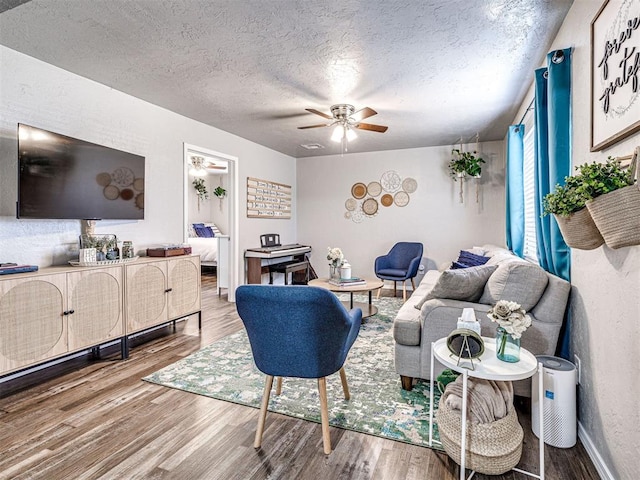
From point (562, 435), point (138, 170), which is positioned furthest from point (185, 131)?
point (562, 435)

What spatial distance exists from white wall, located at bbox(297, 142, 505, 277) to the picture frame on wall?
3.84 m

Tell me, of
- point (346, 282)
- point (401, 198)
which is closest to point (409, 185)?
point (401, 198)

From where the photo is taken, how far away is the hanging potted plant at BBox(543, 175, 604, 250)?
1430 millimetres

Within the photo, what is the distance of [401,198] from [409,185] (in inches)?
10.0

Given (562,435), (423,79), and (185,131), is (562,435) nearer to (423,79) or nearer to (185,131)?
(423,79)

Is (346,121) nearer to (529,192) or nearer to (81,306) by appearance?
Answer: (529,192)

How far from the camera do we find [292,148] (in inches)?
238

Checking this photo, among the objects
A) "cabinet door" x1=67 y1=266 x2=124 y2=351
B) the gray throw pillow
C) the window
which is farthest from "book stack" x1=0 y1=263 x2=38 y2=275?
the window

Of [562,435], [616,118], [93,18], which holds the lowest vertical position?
[562,435]

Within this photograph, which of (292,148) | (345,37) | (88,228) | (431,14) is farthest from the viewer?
(292,148)

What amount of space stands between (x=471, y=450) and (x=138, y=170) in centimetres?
350

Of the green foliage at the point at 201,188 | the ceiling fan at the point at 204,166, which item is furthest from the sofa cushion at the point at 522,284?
the green foliage at the point at 201,188

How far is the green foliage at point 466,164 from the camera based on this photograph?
5223 mm

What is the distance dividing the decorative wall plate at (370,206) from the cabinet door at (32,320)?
15.5 feet
